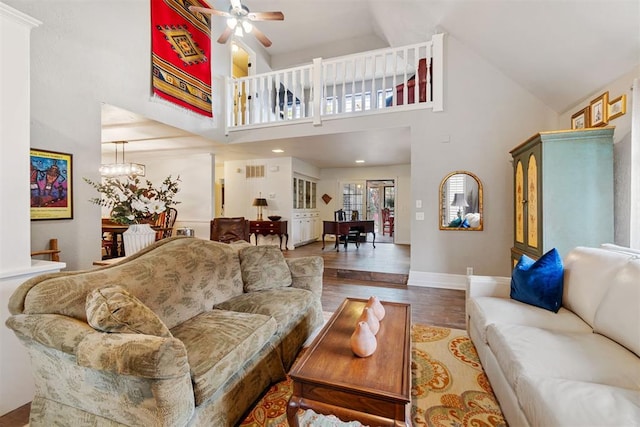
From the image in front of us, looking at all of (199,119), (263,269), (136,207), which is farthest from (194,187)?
(263,269)

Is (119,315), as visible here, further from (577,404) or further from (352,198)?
(352,198)

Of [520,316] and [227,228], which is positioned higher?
[227,228]

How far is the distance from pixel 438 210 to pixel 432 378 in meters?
2.66

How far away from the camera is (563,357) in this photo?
4.39ft

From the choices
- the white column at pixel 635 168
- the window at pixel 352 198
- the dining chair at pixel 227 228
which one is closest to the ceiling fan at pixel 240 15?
the dining chair at pixel 227 228

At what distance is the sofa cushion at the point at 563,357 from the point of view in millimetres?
1211

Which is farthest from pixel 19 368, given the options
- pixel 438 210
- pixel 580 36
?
pixel 580 36

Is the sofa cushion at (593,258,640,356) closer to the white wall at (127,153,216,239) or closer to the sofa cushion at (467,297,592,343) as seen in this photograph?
the sofa cushion at (467,297,592,343)

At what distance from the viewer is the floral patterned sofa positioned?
109 centimetres

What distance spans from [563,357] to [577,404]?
0.42m

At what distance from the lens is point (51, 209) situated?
2650 millimetres

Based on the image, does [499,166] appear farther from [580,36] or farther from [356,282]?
[356,282]

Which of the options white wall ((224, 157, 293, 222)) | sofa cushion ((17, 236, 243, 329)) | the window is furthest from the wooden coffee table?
the window

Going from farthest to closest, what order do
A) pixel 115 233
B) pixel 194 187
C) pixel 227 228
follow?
1. pixel 194 187
2. pixel 227 228
3. pixel 115 233
